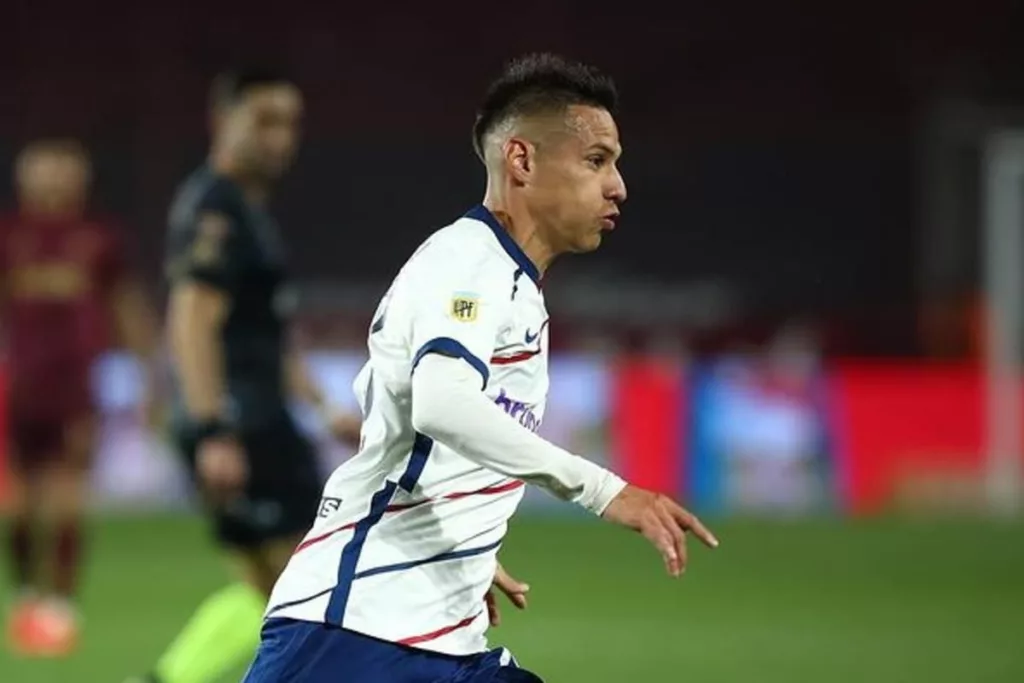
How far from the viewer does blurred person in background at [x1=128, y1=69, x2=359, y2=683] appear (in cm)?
691

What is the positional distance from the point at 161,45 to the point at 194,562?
10583mm

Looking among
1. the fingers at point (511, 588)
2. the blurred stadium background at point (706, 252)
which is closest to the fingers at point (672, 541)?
the fingers at point (511, 588)

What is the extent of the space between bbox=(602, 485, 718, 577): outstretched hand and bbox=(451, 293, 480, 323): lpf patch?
0.41m

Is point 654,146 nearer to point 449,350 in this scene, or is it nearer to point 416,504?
point 416,504

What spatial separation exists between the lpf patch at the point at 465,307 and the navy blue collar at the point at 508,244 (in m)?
0.24

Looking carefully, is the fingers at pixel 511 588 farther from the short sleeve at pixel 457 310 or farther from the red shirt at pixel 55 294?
the red shirt at pixel 55 294

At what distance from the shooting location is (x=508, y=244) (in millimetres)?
→ 4227

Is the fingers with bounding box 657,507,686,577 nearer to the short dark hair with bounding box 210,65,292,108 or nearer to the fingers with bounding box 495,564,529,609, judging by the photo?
the fingers with bounding box 495,564,529,609

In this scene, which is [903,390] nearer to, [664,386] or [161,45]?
[664,386]

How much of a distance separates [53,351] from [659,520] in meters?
7.84

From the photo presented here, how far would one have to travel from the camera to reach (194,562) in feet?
43.4

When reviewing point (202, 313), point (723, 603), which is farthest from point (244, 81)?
point (723, 603)

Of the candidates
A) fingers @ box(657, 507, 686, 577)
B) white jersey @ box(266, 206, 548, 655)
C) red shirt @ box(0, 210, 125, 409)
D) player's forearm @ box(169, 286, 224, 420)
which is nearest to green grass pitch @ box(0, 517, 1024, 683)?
red shirt @ box(0, 210, 125, 409)

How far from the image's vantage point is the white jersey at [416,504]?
4129 millimetres
